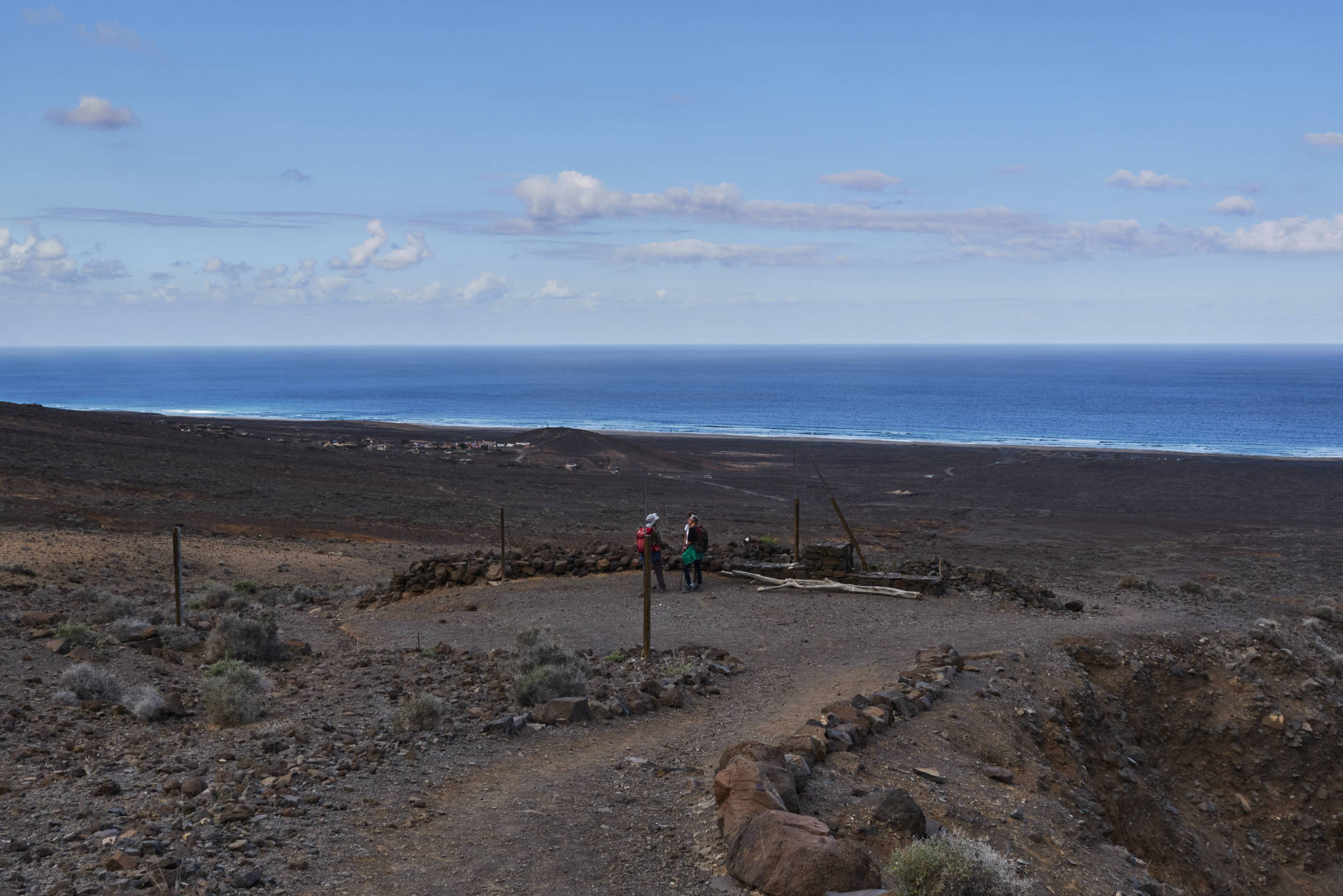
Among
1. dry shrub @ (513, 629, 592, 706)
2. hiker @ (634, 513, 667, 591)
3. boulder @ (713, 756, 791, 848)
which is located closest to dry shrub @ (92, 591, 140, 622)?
dry shrub @ (513, 629, 592, 706)

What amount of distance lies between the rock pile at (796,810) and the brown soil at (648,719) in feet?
0.89

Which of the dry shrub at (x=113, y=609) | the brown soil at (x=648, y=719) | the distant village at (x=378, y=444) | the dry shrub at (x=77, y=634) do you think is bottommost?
the brown soil at (x=648, y=719)

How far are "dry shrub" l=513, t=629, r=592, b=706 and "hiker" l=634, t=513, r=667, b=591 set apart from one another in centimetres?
352

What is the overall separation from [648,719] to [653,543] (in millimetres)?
7321

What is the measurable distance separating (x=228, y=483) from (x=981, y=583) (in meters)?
29.3

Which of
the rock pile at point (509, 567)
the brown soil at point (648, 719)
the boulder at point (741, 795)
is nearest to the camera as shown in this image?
the boulder at point (741, 795)

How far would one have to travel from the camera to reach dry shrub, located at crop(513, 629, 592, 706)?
10.9m

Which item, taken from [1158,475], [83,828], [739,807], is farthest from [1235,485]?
[83,828]

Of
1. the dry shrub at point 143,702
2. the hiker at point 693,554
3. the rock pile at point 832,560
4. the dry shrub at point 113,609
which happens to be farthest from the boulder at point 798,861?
the rock pile at point 832,560

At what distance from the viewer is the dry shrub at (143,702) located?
9.89 m

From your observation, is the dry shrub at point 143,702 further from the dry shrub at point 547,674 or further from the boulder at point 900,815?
the boulder at point 900,815

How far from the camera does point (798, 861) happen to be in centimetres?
626

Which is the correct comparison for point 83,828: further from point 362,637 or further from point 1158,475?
point 1158,475

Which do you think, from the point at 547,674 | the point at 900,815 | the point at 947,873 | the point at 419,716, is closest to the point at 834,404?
the point at 547,674
